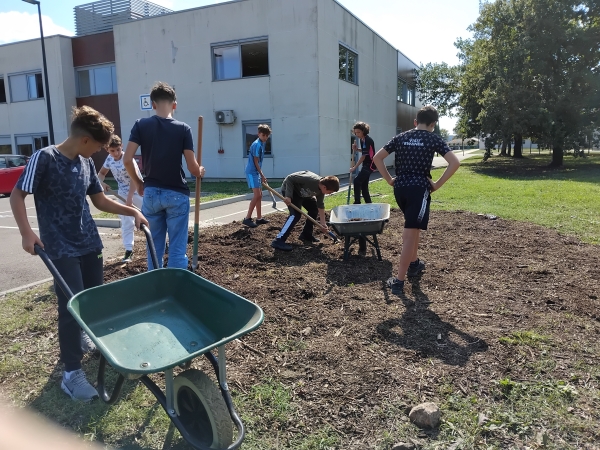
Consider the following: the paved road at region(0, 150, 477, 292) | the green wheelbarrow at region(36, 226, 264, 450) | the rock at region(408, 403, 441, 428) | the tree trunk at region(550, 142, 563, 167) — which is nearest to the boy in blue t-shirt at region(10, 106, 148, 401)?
the green wheelbarrow at region(36, 226, 264, 450)

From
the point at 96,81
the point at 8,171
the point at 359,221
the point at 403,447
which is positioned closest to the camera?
the point at 403,447

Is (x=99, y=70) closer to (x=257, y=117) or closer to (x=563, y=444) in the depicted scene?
(x=257, y=117)

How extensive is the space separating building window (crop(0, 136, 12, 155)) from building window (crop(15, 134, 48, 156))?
0.65 meters

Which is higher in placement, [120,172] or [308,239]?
[120,172]

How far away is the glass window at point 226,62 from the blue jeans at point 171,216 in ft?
50.8

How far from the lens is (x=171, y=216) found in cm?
429

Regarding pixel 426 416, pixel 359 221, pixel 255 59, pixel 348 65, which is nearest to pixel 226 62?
pixel 255 59

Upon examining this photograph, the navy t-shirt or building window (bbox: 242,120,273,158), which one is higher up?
building window (bbox: 242,120,273,158)

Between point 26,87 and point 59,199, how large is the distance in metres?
25.0

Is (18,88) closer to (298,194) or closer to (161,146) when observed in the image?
(298,194)

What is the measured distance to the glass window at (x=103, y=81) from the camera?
22.0m

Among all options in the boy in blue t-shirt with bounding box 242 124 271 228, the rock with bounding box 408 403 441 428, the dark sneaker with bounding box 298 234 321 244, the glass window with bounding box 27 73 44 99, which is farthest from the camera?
the glass window with bounding box 27 73 44 99

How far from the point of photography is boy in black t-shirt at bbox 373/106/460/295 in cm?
452

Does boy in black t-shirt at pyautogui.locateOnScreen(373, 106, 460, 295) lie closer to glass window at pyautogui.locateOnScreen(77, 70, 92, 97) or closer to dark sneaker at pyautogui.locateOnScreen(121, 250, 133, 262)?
dark sneaker at pyautogui.locateOnScreen(121, 250, 133, 262)
